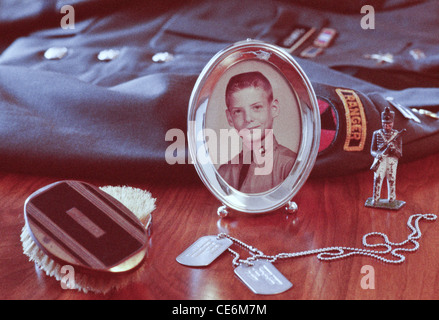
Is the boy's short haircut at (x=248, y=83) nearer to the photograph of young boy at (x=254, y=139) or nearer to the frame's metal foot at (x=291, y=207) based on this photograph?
the photograph of young boy at (x=254, y=139)

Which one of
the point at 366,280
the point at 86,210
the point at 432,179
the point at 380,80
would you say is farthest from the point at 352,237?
the point at 380,80

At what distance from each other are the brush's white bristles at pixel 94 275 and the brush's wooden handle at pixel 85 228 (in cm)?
1

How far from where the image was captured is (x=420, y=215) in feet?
2.07

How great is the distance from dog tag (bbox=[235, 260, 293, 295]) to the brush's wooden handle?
0.34 ft

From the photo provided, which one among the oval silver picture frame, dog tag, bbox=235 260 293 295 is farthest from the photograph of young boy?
dog tag, bbox=235 260 293 295

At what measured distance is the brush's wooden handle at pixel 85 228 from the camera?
0.51 meters

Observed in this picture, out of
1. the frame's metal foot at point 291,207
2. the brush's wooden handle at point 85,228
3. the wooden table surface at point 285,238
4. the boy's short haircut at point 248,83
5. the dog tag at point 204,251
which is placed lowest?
the wooden table surface at point 285,238

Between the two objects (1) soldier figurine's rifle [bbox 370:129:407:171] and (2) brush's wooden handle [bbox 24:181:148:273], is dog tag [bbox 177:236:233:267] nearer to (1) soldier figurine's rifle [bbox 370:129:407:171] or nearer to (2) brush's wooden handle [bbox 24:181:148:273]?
(2) brush's wooden handle [bbox 24:181:148:273]

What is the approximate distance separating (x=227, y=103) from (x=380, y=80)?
1.40ft

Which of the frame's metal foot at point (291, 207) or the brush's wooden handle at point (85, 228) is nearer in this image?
the brush's wooden handle at point (85, 228)

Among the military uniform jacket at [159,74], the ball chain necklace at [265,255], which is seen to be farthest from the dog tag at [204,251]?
the military uniform jacket at [159,74]

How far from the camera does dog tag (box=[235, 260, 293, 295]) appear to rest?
52 cm

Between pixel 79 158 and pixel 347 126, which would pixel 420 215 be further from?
pixel 79 158
